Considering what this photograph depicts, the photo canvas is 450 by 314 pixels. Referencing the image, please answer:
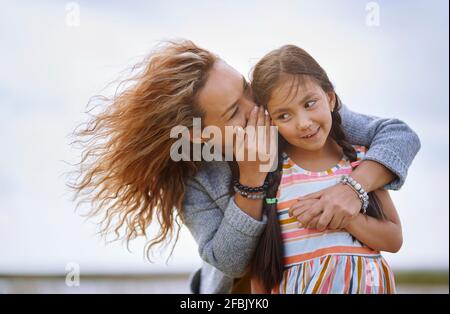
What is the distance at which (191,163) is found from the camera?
1.87 metres

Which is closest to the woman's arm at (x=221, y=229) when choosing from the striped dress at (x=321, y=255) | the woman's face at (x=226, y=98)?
the striped dress at (x=321, y=255)

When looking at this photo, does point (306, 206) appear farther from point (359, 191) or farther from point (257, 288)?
point (257, 288)

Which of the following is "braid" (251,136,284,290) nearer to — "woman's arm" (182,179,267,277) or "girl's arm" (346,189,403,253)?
"woman's arm" (182,179,267,277)

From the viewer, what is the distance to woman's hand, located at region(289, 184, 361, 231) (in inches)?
64.6

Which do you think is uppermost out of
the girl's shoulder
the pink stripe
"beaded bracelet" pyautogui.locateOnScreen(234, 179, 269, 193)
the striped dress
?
the girl's shoulder

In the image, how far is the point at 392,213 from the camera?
1.73 metres

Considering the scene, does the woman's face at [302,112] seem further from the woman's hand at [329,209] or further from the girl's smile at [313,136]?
the woman's hand at [329,209]

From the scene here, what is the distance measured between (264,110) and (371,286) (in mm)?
608

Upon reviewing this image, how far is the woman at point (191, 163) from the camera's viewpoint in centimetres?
171

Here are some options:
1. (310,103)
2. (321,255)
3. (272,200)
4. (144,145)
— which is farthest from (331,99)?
(144,145)

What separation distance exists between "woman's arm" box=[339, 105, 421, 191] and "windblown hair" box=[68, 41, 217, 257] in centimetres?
48

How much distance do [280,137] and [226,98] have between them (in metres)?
0.21

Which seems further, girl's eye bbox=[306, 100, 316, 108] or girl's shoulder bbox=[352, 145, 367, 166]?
girl's shoulder bbox=[352, 145, 367, 166]

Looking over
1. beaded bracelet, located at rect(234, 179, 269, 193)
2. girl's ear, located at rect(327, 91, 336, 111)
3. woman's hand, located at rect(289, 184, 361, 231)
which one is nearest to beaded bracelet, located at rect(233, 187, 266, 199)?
beaded bracelet, located at rect(234, 179, 269, 193)
